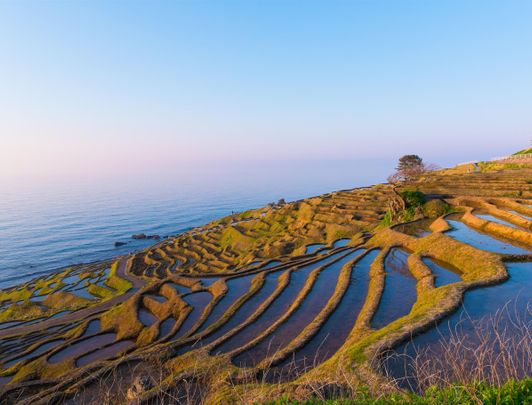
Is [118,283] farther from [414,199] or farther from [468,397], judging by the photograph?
[468,397]

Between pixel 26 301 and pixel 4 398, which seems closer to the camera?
pixel 4 398

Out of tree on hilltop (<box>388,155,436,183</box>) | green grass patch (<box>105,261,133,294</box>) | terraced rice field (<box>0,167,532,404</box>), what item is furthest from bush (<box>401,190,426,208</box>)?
green grass patch (<box>105,261,133,294</box>)

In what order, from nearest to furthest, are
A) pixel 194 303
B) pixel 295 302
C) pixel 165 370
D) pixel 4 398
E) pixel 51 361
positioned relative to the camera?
pixel 165 370 < pixel 4 398 < pixel 295 302 < pixel 51 361 < pixel 194 303

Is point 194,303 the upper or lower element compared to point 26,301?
upper

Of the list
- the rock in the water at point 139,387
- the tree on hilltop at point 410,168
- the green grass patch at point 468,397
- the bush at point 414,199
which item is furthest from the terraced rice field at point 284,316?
the tree on hilltop at point 410,168

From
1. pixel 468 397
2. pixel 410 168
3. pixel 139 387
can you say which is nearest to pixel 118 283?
pixel 139 387

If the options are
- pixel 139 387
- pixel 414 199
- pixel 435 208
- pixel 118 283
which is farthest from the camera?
pixel 118 283

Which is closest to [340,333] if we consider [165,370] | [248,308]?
[248,308]

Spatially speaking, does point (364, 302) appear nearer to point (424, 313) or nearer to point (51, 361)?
point (424, 313)
